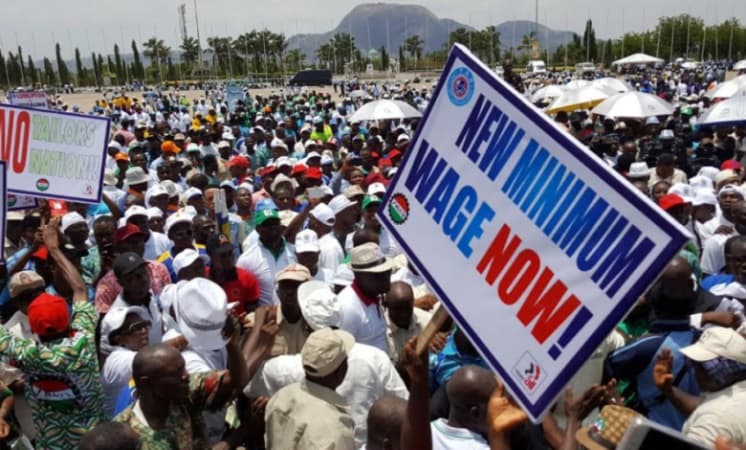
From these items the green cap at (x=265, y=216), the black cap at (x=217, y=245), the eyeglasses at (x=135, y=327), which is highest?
the green cap at (x=265, y=216)

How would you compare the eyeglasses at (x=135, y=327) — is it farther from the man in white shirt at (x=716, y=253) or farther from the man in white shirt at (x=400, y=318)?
the man in white shirt at (x=716, y=253)

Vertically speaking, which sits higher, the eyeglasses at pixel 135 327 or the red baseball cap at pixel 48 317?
the red baseball cap at pixel 48 317

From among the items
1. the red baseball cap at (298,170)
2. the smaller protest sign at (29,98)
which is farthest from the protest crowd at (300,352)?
the smaller protest sign at (29,98)

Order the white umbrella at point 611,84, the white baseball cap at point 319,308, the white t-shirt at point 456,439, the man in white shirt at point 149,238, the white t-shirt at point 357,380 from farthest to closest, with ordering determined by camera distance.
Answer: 1. the white umbrella at point 611,84
2. the man in white shirt at point 149,238
3. the white baseball cap at point 319,308
4. the white t-shirt at point 357,380
5. the white t-shirt at point 456,439

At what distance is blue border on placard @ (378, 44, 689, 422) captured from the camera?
58.9 inches

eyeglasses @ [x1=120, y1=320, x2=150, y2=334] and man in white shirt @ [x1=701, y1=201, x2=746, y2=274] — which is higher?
eyeglasses @ [x1=120, y1=320, x2=150, y2=334]

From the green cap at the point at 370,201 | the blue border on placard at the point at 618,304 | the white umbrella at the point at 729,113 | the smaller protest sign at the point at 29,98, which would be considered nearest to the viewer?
the blue border on placard at the point at 618,304

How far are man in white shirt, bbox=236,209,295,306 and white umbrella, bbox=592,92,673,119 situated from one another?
767cm

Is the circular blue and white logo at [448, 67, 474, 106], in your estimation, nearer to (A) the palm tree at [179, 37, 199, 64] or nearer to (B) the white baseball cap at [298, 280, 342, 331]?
(B) the white baseball cap at [298, 280, 342, 331]

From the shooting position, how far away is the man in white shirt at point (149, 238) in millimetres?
5957

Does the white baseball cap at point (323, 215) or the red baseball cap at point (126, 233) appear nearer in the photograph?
the red baseball cap at point (126, 233)

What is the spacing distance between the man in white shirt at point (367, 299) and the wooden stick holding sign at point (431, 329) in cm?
195

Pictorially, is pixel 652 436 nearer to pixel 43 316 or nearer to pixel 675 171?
pixel 43 316

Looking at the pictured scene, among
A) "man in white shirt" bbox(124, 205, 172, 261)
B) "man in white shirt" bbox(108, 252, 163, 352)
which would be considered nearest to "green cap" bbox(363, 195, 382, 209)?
"man in white shirt" bbox(124, 205, 172, 261)
